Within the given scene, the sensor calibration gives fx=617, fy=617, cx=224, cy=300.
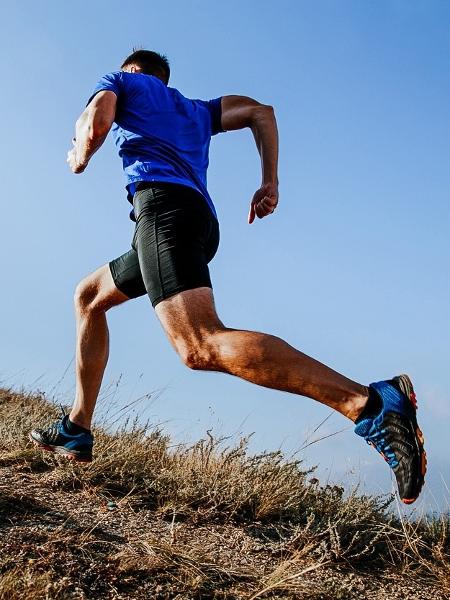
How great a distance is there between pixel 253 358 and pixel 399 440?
64 cm

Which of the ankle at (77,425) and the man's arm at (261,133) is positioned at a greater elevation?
the man's arm at (261,133)

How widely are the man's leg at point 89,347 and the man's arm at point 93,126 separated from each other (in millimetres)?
796

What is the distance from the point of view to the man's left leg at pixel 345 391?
2.37 m

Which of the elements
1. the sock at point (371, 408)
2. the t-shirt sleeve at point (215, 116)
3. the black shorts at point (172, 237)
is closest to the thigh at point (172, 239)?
the black shorts at point (172, 237)

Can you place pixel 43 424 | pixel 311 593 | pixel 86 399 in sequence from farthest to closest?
pixel 43 424, pixel 86 399, pixel 311 593

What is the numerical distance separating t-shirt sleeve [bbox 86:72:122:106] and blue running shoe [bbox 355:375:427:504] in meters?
1.92

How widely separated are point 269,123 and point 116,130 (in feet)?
2.77

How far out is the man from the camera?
7.82ft

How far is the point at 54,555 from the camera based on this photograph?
252 cm

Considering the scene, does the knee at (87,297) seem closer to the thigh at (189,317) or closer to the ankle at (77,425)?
the ankle at (77,425)

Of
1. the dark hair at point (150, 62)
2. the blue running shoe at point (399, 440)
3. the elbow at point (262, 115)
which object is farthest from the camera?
the dark hair at point (150, 62)

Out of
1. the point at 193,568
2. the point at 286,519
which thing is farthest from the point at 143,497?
the point at 193,568

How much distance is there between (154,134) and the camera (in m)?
3.12

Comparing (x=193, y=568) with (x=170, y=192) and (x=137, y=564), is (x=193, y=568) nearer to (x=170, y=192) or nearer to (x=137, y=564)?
(x=137, y=564)
